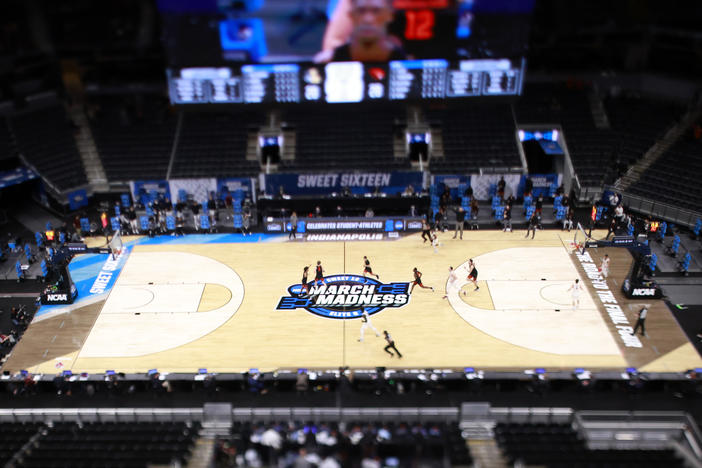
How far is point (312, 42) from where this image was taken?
3012 cm

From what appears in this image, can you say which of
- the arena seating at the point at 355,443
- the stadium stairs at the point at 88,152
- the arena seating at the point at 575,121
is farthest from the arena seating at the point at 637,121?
the stadium stairs at the point at 88,152

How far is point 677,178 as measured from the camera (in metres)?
34.5

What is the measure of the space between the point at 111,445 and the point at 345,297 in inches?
458

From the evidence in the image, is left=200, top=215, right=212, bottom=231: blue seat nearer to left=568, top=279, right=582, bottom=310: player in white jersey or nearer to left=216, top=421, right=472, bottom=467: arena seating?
left=216, top=421, right=472, bottom=467: arena seating

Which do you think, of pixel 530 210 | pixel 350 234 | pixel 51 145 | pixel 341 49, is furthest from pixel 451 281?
pixel 51 145

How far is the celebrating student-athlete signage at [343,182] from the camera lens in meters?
35.5

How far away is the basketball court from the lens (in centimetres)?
2334

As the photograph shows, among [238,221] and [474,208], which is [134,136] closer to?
[238,221]

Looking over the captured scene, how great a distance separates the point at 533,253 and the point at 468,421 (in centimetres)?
1285

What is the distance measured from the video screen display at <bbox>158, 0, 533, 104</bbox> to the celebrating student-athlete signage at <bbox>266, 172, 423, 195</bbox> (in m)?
5.37

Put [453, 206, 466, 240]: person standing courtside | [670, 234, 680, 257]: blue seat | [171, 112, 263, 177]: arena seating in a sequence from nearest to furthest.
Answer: [670, 234, 680, 257]: blue seat → [453, 206, 466, 240]: person standing courtside → [171, 112, 263, 177]: arena seating

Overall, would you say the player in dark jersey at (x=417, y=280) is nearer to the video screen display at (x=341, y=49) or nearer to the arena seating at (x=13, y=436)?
the video screen display at (x=341, y=49)

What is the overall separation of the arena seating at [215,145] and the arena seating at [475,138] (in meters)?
11.7

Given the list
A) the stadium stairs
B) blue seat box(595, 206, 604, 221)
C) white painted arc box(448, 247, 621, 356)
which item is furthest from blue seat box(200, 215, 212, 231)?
blue seat box(595, 206, 604, 221)
